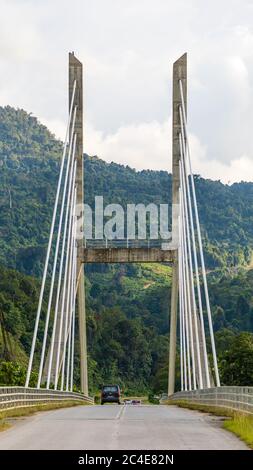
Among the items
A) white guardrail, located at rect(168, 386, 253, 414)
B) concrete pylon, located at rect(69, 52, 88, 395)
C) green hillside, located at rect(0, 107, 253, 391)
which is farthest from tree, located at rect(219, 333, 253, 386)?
white guardrail, located at rect(168, 386, 253, 414)

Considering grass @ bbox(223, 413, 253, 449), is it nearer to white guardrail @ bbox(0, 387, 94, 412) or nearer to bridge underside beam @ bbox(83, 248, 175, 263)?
white guardrail @ bbox(0, 387, 94, 412)

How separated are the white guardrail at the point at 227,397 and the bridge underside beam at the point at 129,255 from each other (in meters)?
15.4

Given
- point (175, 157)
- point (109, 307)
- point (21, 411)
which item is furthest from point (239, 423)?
point (109, 307)

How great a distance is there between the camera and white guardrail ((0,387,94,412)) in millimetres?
32000

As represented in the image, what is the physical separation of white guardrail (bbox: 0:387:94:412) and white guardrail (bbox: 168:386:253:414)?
6424 mm

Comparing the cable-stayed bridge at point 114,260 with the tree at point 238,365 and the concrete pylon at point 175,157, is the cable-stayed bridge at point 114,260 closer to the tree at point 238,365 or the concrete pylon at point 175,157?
the concrete pylon at point 175,157

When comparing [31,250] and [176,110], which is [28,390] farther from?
[31,250]

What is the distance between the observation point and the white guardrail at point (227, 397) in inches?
1075

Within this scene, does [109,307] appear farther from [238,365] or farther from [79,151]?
[79,151]

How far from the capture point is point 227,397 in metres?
33.2
